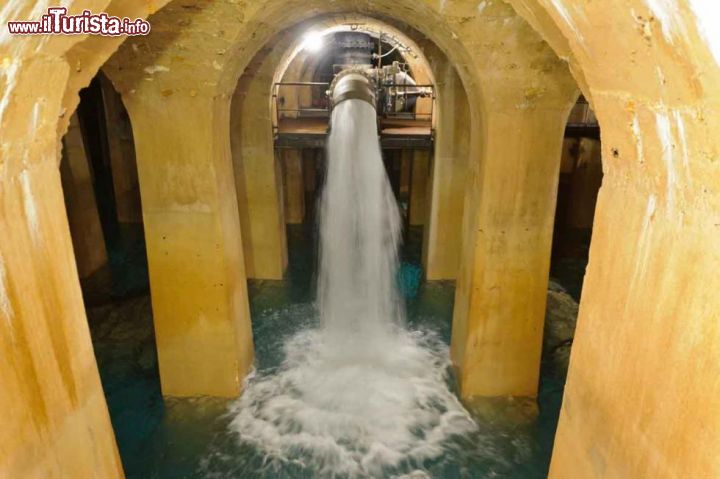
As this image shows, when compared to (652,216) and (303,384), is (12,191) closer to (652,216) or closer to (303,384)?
(652,216)

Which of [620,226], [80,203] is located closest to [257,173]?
[80,203]

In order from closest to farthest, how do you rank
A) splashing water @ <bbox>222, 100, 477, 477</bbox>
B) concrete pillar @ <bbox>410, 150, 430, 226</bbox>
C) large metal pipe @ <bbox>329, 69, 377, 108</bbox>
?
1. splashing water @ <bbox>222, 100, 477, 477</bbox>
2. large metal pipe @ <bbox>329, 69, 377, 108</bbox>
3. concrete pillar @ <bbox>410, 150, 430, 226</bbox>

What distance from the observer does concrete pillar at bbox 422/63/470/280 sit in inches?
332

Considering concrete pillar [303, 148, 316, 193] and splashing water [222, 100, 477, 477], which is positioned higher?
concrete pillar [303, 148, 316, 193]

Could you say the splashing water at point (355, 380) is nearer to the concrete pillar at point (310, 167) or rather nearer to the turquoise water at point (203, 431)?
the turquoise water at point (203, 431)

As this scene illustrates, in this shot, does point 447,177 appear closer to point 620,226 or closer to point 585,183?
point 585,183

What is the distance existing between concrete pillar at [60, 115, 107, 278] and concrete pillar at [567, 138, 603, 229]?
11354 millimetres

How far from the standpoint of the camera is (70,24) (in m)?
2.19

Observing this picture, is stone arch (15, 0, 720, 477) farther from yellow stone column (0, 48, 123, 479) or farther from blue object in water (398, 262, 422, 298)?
blue object in water (398, 262, 422, 298)

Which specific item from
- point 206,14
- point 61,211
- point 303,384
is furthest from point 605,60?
point 303,384

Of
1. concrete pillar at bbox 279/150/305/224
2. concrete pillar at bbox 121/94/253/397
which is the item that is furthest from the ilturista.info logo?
concrete pillar at bbox 279/150/305/224

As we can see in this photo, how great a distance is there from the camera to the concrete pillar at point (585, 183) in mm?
12578

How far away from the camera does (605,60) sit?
2049mm

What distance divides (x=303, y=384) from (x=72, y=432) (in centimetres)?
430
